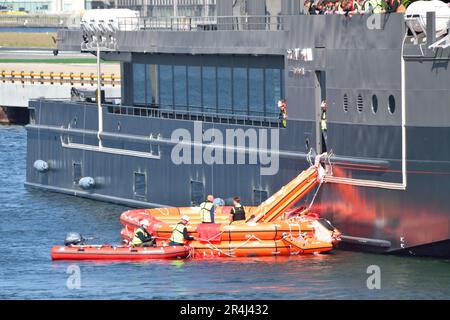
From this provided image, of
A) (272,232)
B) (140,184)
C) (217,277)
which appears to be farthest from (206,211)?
(140,184)

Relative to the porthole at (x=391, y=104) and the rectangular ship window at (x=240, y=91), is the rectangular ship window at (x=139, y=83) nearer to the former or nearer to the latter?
Result: the rectangular ship window at (x=240, y=91)

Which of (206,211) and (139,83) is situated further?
(139,83)

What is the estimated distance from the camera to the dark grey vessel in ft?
109

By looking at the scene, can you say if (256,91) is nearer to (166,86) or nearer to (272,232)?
(166,86)

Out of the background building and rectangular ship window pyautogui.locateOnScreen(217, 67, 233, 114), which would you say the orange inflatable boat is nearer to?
rectangular ship window pyautogui.locateOnScreen(217, 67, 233, 114)

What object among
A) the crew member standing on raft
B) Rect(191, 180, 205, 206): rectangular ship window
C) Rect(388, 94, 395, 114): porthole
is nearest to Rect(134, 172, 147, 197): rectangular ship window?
Rect(191, 180, 205, 206): rectangular ship window

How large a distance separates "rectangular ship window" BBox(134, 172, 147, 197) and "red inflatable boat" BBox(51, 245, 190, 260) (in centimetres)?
913

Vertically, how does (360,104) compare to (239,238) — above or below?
above

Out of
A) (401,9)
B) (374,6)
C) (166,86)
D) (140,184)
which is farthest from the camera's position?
(166,86)

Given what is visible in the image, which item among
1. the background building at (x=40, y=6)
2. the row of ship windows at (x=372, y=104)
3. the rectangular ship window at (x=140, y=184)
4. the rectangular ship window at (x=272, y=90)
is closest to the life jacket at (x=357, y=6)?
the row of ship windows at (x=372, y=104)

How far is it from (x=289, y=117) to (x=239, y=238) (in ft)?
12.4

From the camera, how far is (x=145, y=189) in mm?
44000

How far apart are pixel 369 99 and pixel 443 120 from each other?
213 cm

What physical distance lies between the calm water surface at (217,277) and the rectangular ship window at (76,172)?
880cm
